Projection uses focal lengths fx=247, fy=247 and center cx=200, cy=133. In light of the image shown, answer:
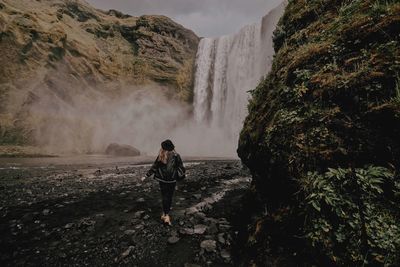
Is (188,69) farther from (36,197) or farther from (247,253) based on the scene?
(247,253)

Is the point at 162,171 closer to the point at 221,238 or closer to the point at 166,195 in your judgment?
the point at 166,195

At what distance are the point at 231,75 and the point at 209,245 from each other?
41.1 meters

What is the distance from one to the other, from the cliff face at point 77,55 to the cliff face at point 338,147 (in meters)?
34.5

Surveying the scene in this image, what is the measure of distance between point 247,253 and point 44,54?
40050 mm

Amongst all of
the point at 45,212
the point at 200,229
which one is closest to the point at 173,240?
the point at 200,229

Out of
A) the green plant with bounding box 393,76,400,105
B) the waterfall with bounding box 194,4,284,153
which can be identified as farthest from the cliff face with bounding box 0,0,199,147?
the green plant with bounding box 393,76,400,105

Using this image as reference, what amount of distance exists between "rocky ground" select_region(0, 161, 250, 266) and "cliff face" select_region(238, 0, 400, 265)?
1624mm

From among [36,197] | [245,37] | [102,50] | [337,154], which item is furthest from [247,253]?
[102,50]

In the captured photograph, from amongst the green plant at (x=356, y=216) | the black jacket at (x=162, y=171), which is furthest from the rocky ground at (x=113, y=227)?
the green plant at (x=356, y=216)

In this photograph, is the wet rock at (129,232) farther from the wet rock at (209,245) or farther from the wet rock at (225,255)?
the wet rock at (225,255)

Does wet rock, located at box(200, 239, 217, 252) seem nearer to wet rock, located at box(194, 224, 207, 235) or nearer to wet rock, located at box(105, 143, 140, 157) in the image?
wet rock, located at box(194, 224, 207, 235)

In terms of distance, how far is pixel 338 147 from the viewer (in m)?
3.24

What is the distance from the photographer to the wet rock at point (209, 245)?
4.68 metres

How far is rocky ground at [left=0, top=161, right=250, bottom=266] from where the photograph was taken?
175 inches
